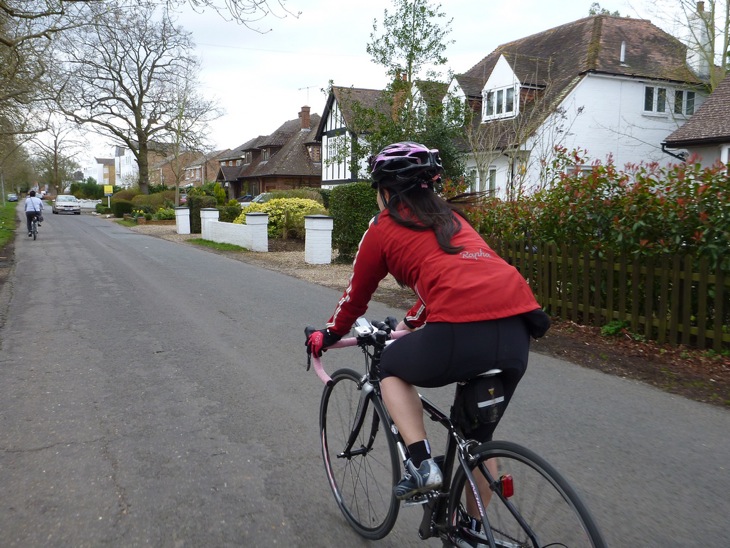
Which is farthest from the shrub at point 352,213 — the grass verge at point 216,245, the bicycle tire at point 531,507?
the bicycle tire at point 531,507

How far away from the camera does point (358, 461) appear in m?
3.45

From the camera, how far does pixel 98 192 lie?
90.9 metres

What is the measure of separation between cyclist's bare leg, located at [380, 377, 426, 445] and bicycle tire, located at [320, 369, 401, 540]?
0.27 metres

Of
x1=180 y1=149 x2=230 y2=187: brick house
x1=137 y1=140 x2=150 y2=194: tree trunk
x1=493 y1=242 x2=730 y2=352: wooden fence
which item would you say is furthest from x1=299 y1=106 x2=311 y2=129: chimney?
x1=493 y1=242 x2=730 y2=352: wooden fence

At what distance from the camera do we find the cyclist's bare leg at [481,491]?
2.45m

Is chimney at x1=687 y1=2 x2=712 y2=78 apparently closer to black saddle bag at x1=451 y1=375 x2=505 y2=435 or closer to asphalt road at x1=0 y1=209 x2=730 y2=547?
asphalt road at x1=0 y1=209 x2=730 y2=547

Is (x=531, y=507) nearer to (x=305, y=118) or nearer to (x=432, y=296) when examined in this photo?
(x=432, y=296)

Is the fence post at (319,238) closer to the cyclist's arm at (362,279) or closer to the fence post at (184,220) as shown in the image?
the cyclist's arm at (362,279)

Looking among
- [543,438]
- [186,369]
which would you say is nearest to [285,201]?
[186,369]

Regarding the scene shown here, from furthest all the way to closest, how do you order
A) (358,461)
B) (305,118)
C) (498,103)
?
(305,118)
(498,103)
(358,461)

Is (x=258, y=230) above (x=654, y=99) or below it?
below

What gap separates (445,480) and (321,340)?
2.69 ft

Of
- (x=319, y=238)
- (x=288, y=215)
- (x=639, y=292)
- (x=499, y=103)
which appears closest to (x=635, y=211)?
(x=639, y=292)

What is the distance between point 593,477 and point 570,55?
94.8ft
